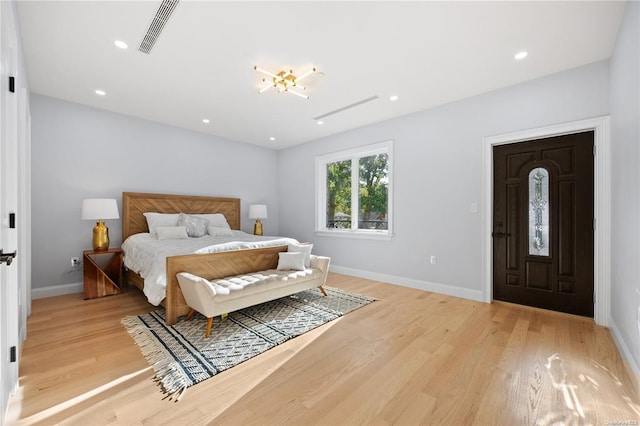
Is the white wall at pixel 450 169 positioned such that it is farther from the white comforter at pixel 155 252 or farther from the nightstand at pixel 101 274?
the nightstand at pixel 101 274

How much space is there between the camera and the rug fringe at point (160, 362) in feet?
5.65

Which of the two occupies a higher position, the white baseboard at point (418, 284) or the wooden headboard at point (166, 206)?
the wooden headboard at point (166, 206)

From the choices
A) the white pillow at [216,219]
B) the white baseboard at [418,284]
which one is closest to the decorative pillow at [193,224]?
the white pillow at [216,219]

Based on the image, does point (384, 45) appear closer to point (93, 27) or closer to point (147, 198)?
point (93, 27)

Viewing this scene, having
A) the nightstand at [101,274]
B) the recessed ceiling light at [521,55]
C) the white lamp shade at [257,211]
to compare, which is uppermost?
the recessed ceiling light at [521,55]

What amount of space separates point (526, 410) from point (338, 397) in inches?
41.5

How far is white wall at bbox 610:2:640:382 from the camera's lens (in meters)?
1.87

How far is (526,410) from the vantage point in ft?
5.08

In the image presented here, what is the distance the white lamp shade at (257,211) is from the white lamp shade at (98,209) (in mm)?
2297

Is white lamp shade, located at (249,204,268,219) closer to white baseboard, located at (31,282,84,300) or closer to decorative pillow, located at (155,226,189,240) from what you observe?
decorative pillow, located at (155,226,189,240)

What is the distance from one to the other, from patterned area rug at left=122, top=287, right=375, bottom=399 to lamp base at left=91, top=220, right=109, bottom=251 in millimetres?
1510

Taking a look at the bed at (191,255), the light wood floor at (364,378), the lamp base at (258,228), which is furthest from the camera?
the lamp base at (258,228)

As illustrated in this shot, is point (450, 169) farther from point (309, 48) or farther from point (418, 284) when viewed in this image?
point (309, 48)

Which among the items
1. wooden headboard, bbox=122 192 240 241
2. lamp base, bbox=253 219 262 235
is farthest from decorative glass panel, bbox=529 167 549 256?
wooden headboard, bbox=122 192 240 241
